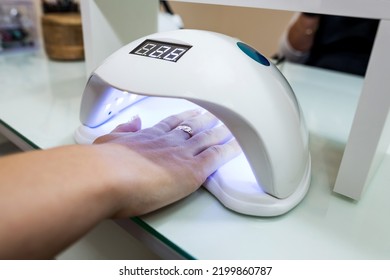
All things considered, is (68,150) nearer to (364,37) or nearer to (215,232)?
(215,232)

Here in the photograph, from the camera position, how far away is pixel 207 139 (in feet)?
1.18

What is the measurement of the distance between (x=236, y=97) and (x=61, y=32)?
732mm

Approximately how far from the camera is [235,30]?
5.08ft

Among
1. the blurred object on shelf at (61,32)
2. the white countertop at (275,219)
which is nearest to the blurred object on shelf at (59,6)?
the blurred object on shelf at (61,32)

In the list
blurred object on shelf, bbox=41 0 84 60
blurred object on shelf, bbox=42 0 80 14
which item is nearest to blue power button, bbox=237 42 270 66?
blurred object on shelf, bbox=41 0 84 60

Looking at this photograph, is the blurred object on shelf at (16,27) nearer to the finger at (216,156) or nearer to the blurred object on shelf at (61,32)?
the blurred object on shelf at (61,32)

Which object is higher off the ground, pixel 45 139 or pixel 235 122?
pixel 235 122

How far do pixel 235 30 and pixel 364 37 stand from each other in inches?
26.6

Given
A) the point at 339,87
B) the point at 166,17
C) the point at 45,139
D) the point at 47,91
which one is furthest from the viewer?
the point at 166,17

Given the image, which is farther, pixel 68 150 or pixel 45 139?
pixel 45 139

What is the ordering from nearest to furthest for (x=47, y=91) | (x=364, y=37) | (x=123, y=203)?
1. (x=123, y=203)
2. (x=47, y=91)
3. (x=364, y=37)

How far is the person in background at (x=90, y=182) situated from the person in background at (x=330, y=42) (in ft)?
3.15

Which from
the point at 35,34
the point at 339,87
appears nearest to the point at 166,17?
the point at 35,34

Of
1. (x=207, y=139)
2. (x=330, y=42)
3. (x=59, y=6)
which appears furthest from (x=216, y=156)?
(x=330, y=42)
